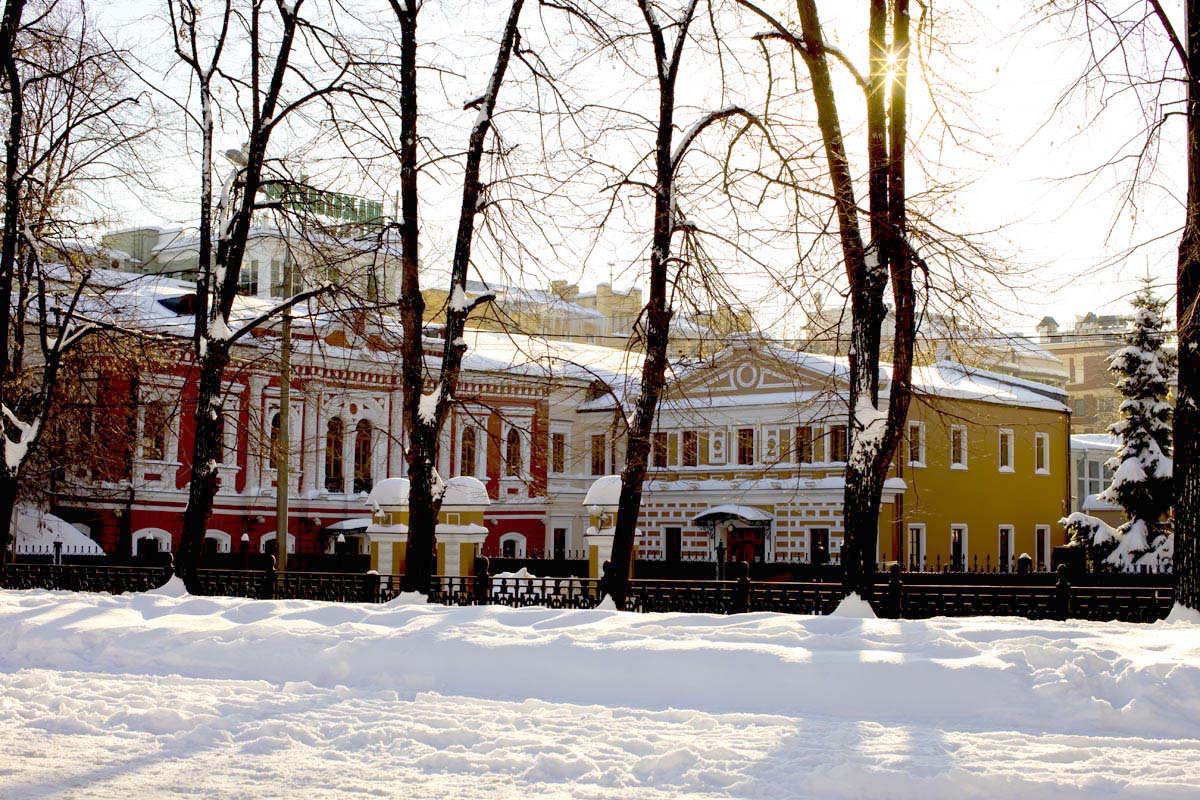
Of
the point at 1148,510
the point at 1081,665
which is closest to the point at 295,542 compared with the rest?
the point at 1148,510

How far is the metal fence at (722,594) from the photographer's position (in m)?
15.7

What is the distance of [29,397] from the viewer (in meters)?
23.6

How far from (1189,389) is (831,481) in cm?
2896

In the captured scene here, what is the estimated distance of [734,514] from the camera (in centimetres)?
4272

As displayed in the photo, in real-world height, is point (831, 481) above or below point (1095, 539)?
above

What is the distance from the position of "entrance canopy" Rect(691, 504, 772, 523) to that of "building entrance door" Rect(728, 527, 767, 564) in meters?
0.88

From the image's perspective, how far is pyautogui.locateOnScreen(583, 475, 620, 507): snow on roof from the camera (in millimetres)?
24547

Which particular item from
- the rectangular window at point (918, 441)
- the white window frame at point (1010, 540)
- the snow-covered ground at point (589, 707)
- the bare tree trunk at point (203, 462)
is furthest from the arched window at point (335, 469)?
the snow-covered ground at point (589, 707)

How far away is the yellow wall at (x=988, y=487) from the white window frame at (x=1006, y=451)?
85 millimetres

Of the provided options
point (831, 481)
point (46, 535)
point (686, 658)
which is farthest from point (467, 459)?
point (686, 658)

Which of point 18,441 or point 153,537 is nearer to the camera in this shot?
point 18,441

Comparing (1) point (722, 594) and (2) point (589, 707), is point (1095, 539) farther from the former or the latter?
(2) point (589, 707)

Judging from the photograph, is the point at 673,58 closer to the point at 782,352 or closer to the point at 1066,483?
the point at 782,352

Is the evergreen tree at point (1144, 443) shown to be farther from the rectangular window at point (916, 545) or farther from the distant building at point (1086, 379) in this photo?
the distant building at point (1086, 379)
